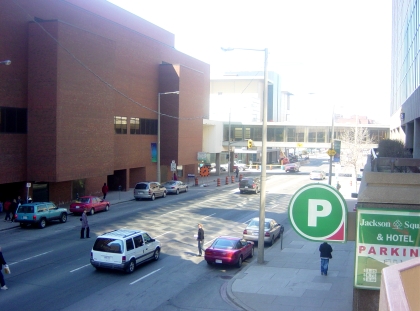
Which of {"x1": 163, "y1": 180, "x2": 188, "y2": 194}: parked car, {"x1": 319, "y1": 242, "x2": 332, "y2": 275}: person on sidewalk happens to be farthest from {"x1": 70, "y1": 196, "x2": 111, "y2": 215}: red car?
{"x1": 319, "y1": 242, "x2": 332, "y2": 275}: person on sidewalk

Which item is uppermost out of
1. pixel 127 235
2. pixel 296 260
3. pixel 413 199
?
pixel 413 199

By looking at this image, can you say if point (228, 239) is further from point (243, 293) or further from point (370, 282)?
point (370, 282)

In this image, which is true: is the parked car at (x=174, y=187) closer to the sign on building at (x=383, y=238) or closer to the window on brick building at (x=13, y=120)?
the window on brick building at (x=13, y=120)

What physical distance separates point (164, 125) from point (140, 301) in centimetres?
3906

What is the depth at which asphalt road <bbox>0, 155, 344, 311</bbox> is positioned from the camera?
14570 millimetres

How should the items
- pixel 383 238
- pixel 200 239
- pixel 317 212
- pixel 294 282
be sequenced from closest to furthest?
1. pixel 317 212
2. pixel 383 238
3. pixel 294 282
4. pixel 200 239

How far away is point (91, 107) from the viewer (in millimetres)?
36125

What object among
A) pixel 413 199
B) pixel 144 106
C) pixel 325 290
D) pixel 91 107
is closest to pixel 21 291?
pixel 325 290

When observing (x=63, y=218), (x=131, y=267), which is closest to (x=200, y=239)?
(x=131, y=267)

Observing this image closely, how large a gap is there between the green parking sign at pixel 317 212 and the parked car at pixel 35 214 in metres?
22.2

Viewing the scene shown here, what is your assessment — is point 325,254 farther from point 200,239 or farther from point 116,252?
point 116,252

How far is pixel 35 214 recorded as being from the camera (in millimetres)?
27172

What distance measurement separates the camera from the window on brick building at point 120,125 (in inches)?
1763

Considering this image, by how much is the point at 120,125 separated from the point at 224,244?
27.7 meters
